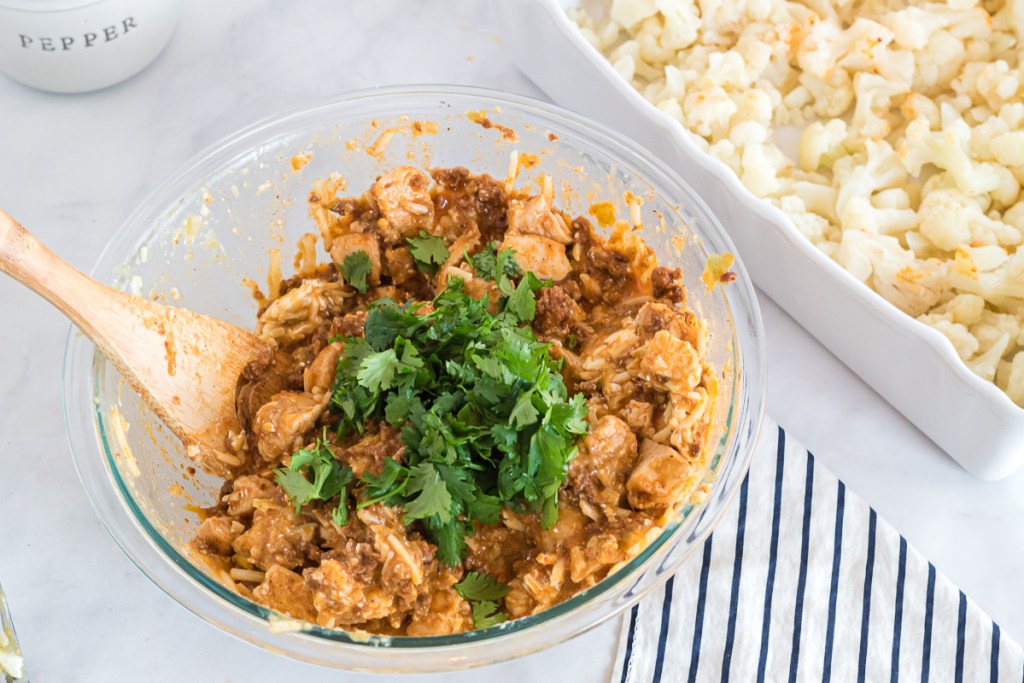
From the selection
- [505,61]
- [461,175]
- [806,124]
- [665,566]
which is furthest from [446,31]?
[665,566]

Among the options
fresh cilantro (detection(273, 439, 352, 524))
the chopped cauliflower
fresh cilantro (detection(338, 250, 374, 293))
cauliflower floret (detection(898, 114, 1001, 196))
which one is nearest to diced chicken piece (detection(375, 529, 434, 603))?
fresh cilantro (detection(273, 439, 352, 524))

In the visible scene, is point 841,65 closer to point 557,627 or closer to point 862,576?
point 862,576

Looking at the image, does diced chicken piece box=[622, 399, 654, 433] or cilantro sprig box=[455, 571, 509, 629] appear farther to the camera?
diced chicken piece box=[622, 399, 654, 433]

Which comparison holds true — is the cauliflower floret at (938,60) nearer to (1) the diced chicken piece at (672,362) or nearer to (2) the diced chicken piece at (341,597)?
(1) the diced chicken piece at (672,362)

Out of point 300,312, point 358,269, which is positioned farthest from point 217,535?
point 358,269

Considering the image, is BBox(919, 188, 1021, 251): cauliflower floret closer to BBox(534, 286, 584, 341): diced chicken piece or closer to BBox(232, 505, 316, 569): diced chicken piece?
BBox(534, 286, 584, 341): diced chicken piece

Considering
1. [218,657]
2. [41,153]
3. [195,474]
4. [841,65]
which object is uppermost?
[841,65]

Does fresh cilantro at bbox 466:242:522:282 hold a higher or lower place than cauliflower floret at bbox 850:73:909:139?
lower
